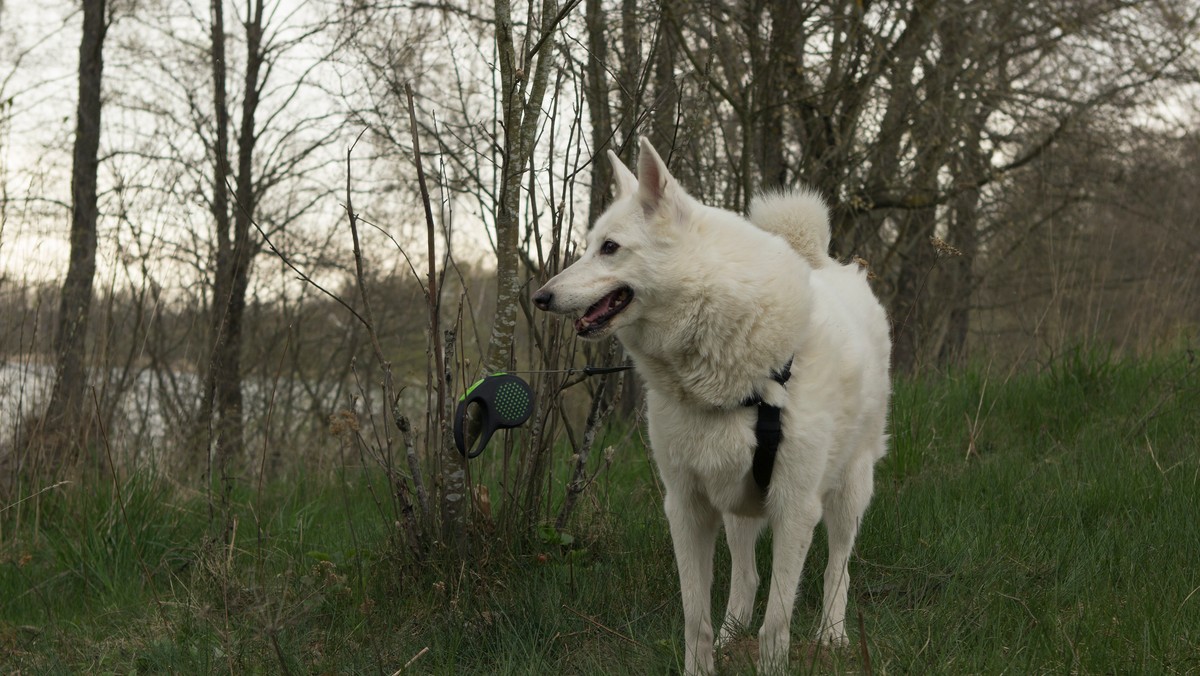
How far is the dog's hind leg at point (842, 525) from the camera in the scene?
3570 millimetres

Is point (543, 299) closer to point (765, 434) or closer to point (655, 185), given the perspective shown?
point (655, 185)

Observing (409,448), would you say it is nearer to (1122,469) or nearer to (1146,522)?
(1146,522)

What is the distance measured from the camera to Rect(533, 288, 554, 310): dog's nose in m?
3.14

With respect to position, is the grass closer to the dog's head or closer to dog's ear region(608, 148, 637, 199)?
the dog's head

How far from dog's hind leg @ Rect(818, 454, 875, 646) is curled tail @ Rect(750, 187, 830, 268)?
0.95 m

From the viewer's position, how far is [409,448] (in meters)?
3.90

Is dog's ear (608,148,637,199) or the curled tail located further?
the curled tail

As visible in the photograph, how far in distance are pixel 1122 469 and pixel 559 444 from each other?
3.35 m

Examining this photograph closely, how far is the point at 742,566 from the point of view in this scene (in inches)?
145

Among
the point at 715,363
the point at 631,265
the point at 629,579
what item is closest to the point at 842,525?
the point at 629,579

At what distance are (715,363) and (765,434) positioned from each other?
0.29 metres

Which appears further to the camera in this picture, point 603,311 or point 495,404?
point 495,404

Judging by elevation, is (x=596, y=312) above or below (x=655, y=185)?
below

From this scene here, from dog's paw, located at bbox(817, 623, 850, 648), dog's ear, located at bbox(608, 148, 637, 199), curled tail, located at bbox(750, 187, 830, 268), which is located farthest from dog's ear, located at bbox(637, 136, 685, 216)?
dog's paw, located at bbox(817, 623, 850, 648)
